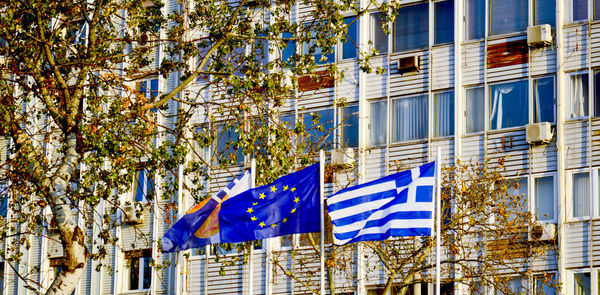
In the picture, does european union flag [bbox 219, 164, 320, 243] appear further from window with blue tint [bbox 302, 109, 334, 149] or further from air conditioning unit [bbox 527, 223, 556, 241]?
air conditioning unit [bbox 527, 223, 556, 241]

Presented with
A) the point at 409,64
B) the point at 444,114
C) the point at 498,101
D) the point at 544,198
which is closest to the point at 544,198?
the point at 544,198

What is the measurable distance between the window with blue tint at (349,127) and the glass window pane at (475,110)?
3145mm

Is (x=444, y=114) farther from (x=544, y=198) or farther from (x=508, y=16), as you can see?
(x=544, y=198)

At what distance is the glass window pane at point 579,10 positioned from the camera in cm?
3394

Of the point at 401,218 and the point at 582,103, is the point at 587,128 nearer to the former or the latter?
the point at 582,103

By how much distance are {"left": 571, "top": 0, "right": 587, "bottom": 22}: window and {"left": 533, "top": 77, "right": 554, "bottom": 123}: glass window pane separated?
1.64 meters

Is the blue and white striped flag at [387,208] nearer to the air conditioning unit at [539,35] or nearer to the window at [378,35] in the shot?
the air conditioning unit at [539,35]

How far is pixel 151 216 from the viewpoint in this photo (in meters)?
39.2

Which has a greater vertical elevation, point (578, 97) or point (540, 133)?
point (578, 97)

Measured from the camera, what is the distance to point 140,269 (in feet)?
130

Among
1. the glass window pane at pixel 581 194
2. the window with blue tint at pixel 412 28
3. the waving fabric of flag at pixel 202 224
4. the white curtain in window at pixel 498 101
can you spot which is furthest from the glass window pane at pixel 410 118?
the waving fabric of flag at pixel 202 224

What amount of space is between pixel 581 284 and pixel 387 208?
948 cm

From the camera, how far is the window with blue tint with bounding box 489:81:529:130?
112ft

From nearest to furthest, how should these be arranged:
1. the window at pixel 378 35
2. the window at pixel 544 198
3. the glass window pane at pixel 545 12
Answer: the window at pixel 544 198 → the glass window pane at pixel 545 12 → the window at pixel 378 35
